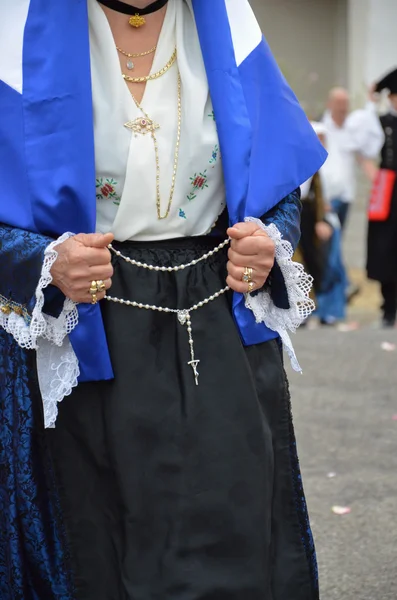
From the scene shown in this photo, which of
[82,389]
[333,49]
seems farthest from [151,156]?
[333,49]

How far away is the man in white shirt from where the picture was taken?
9203 mm

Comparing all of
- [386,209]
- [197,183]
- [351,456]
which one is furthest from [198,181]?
[386,209]

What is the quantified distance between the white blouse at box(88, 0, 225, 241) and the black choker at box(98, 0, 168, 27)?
0.03 metres

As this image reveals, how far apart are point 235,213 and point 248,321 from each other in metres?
0.25

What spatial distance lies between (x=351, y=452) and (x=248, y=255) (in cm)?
278

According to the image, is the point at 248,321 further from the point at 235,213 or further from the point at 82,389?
the point at 82,389

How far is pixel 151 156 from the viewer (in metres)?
2.35

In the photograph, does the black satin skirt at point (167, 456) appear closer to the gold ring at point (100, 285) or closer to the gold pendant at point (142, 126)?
the gold ring at point (100, 285)

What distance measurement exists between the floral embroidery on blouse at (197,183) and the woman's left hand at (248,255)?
0.51ft

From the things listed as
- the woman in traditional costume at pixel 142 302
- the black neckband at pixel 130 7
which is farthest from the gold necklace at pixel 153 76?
the black neckband at pixel 130 7

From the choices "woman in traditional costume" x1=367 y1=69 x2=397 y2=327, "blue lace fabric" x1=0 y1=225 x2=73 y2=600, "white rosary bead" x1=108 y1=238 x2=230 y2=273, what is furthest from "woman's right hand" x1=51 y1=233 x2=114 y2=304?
"woman in traditional costume" x1=367 y1=69 x2=397 y2=327

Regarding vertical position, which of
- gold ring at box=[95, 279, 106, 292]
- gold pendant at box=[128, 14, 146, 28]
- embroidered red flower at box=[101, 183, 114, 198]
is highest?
gold pendant at box=[128, 14, 146, 28]

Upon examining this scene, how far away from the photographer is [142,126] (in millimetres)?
2357

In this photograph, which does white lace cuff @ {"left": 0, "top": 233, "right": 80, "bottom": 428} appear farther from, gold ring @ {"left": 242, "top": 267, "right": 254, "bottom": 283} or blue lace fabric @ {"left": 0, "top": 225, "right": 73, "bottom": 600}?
gold ring @ {"left": 242, "top": 267, "right": 254, "bottom": 283}
